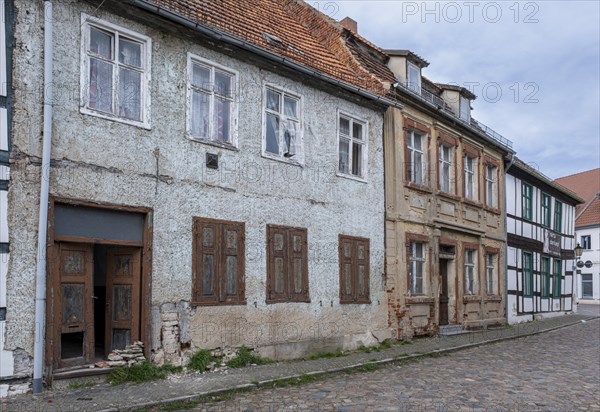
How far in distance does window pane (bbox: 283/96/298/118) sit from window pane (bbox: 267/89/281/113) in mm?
222

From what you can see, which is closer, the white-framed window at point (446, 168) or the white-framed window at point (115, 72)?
the white-framed window at point (115, 72)

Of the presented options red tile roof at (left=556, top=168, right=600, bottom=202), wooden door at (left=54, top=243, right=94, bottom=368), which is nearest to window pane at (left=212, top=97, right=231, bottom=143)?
wooden door at (left=54, top=243, right=94, bottom=368)

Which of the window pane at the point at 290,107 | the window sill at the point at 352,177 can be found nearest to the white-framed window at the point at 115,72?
the window pane at the point at 290,107

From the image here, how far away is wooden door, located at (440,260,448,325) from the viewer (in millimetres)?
18375

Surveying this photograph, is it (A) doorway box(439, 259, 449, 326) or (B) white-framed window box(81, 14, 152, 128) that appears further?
(A) doorway box(439, 259, 449, 326)

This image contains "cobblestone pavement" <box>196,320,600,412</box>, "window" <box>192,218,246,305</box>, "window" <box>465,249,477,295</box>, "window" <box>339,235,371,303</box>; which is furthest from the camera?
"window" <box>465,249,477,295</box>

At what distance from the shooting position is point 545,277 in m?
27.4

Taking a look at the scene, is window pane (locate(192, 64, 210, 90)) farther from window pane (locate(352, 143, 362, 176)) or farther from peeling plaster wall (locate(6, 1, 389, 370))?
window pane (locate(352, 143, 362, 176))

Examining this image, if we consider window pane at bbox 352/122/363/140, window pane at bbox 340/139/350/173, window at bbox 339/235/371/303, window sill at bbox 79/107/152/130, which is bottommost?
window at bbox 339/235/371/303

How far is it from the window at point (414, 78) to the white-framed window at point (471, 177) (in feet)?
11.8

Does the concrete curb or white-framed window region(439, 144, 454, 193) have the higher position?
white-framed window region(439, 144, 454, 193)

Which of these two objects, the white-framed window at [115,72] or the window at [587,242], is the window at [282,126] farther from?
the window at [587,242]

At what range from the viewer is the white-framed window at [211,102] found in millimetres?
10758

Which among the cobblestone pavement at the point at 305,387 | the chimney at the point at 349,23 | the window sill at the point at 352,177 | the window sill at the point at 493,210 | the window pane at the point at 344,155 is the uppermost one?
the chimney at the point at 349,23
